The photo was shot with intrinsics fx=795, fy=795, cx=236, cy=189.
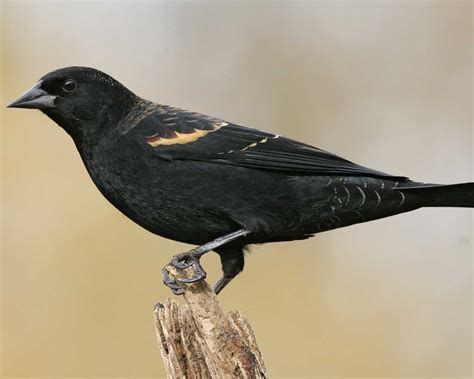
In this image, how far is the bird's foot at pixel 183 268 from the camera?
13.9 ft

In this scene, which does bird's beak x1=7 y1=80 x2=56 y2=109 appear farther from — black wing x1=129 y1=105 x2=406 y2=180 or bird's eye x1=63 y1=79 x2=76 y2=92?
black wing x1=129 y1=105 x2=406 y2=180

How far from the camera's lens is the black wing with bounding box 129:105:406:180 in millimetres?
4562

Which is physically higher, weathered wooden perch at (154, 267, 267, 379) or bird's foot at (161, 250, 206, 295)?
bird's foot at (161, 250, 206, 295)

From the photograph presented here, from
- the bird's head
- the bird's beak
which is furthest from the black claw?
the bird's beak

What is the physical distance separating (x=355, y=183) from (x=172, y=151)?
1076mm

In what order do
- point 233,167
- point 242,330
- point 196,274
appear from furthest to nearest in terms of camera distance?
1. point 233,167
2. point 196,274
3. point 242,330

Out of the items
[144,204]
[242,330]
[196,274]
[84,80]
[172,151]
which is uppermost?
[84,80]

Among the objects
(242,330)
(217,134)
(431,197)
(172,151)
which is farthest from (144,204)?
(431,197)

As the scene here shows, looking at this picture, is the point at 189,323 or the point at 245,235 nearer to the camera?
the point at 189,323

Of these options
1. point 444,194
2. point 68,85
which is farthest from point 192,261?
point 444,194

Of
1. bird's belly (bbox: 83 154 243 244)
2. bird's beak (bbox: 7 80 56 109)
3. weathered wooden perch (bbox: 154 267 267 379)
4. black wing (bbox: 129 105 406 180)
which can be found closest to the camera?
weathered wooden perch (bbox: 154 267 267 379)

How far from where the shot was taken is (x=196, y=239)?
4.52 m

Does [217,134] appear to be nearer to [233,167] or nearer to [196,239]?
[233,167]

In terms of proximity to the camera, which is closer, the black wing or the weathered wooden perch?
the weathered wooden perch
